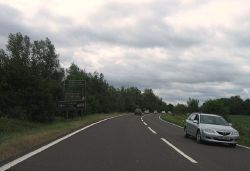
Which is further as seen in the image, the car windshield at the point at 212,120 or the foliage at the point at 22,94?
the foliage at the point at 22,94

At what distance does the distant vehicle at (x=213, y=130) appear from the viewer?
20.6m

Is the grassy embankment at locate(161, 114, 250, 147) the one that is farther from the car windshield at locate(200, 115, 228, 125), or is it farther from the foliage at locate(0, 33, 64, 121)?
the foliage at locate(0, 33, 64, 121)

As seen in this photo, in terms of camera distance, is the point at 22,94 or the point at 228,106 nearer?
the point at 22,94

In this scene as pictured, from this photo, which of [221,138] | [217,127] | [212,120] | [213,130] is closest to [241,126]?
[212,120]

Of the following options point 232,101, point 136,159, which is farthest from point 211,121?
point 232,101

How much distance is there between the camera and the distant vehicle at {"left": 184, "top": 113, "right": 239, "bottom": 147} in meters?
20.6

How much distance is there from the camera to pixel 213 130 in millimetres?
20906

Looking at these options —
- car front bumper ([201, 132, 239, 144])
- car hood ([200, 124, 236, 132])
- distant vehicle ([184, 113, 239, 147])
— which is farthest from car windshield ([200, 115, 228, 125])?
car front bumper ([201, 132, 239, 144])

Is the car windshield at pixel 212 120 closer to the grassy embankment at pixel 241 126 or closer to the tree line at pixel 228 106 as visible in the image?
the grassy embankment at pixel 241 126

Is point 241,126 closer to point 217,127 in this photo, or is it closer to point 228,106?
point 217,127

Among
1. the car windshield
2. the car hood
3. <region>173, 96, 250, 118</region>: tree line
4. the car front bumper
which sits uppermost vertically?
<region>173, 96, 250, 118</region>: tree line

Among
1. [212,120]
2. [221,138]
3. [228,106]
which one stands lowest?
[221,138]

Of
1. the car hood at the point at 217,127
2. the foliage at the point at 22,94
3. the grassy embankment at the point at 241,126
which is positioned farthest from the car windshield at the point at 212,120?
the foliage at the point at 22,94

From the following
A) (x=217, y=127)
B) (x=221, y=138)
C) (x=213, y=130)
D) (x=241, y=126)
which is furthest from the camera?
(x=241, y=126)
